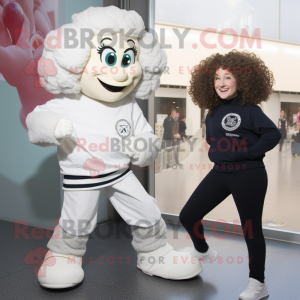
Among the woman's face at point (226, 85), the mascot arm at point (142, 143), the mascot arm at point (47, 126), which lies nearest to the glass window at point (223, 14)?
the woman's face at point (226, 85)

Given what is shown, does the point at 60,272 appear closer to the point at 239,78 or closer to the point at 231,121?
the point at 231,121

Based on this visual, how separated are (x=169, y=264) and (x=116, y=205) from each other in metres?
0.43

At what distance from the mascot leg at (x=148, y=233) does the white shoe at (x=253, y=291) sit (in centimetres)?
33

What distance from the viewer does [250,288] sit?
1.88 m

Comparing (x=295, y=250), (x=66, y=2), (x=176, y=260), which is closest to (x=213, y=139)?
(x=176, y=260)

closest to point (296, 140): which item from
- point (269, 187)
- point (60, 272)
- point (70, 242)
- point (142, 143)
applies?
point (269, 187)

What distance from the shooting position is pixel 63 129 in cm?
182

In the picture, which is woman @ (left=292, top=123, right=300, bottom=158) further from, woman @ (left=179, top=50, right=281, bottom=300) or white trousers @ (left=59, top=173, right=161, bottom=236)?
white trousers @ (left=59, top=173, right=161, bottom=236)

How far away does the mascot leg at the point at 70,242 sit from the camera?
199 centimetres

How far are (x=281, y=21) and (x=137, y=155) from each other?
1586mm

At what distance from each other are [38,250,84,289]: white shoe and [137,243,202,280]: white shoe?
0.37 m

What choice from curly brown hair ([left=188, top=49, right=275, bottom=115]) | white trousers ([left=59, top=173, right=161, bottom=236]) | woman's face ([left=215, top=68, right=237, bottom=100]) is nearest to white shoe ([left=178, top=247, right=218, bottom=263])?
white trousers ([left=59, top=173, right=161, bottom=236])

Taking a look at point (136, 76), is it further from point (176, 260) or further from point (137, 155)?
point (176, 260)

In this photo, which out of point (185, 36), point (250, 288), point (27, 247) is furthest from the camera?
point (185, 36)
